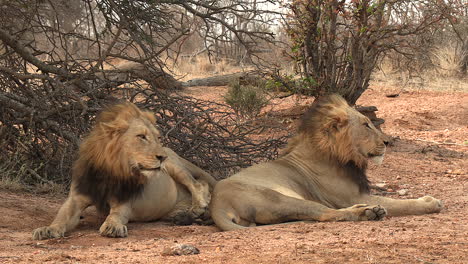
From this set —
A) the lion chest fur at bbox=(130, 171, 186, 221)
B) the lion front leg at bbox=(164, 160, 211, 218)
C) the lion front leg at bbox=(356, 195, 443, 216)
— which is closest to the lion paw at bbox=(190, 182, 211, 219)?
the lion front leg at bbox=(164, 160, 211, 218)

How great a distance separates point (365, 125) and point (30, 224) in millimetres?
3006

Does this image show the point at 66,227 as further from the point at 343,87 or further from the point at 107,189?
the point at 343,87

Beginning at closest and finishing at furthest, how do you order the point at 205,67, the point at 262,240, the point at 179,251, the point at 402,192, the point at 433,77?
the point at 179,251 < the point at 262,240 < the point at 402,192 < the point at 433,77 < the point at 205,67

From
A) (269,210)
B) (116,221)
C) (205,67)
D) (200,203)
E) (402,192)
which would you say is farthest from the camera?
(205,67)

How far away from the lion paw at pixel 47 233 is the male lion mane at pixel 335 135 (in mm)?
2498

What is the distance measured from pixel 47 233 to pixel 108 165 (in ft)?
2.20

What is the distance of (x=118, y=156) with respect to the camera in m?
5.06

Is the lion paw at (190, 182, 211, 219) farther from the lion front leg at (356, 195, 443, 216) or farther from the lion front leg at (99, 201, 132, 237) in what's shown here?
the lion front leg at (356, 195, 443, 216)

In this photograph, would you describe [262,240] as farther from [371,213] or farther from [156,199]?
[156,199]

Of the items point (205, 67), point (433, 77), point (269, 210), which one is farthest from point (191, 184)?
point (205, 67)

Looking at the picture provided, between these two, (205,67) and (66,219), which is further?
(205,67)

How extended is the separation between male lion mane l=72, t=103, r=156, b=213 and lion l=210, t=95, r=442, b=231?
75cm

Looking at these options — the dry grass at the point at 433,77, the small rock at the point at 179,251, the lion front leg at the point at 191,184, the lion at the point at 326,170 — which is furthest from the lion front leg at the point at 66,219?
the dry grass at the point at 433,77

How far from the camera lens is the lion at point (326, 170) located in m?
5.59
